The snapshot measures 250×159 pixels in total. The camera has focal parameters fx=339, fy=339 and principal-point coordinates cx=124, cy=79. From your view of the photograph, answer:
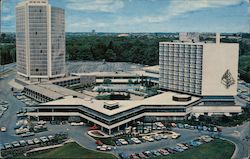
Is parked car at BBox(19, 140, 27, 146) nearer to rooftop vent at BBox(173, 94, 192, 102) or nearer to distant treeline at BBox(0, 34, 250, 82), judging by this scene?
rooftop vent at BBox(173, 94, 192, 102)

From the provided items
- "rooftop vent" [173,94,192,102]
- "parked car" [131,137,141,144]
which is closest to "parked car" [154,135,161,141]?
"parked car" [131,137,141,144]

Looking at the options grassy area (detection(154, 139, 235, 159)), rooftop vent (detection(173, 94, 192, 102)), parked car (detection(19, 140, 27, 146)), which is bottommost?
grassy area (detection(154, 139, 235, 159))

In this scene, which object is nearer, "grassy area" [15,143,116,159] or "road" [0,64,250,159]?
"grassy area" [15,143,116,159]

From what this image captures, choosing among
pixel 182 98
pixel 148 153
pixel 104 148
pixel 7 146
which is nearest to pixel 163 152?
pixel 148 153

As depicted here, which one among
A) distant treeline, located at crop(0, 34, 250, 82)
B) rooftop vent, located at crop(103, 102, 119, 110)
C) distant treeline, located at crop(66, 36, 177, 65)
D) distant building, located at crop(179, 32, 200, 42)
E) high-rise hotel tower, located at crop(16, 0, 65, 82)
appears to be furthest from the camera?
distant treeline, located at crop(66, 36, 177, 65)

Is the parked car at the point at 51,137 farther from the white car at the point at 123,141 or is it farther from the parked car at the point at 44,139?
the white car at the point at 123,141

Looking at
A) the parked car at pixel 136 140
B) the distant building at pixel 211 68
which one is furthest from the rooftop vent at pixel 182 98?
the parked car at pixel 136 140

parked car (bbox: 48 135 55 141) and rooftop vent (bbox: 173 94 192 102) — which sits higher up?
rooftop vent (bbox: 173 94 192 102)

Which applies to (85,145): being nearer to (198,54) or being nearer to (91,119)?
(91,119)
